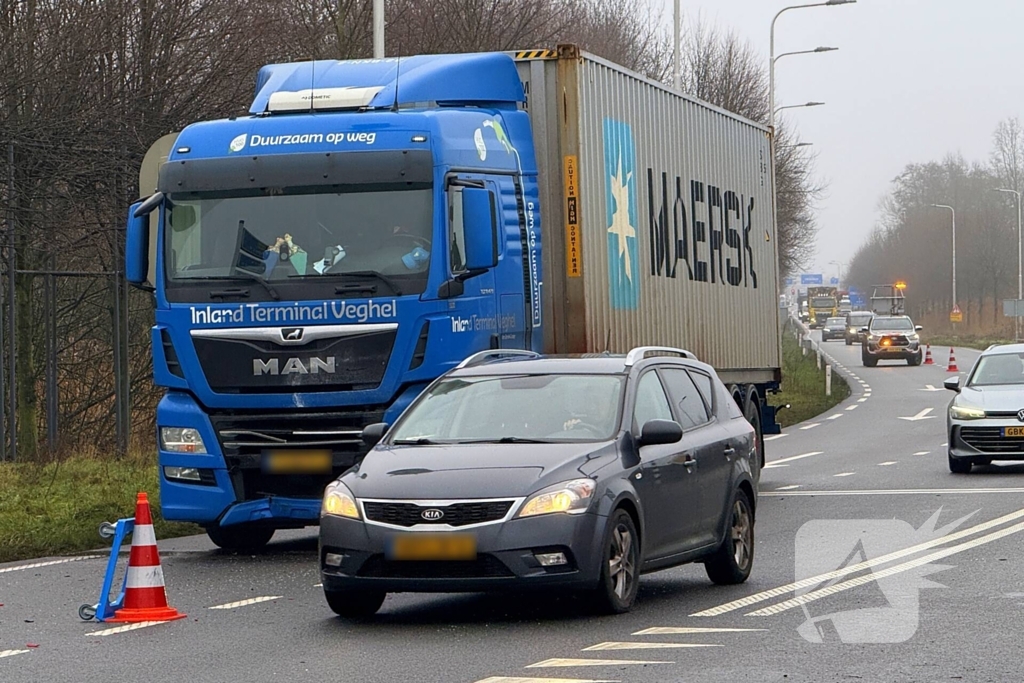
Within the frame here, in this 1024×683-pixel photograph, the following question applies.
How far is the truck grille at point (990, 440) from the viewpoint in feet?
66.3

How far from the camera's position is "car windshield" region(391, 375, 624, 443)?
10039mm

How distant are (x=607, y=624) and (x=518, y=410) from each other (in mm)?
1564

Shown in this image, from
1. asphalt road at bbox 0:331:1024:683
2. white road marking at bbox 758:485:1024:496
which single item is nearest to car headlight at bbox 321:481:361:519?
asphalt road at bbox 0:331:1024:683

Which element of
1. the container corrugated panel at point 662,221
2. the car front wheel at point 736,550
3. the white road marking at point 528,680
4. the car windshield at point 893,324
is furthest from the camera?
the car windshield at point 893,324

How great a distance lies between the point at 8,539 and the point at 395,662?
657cm

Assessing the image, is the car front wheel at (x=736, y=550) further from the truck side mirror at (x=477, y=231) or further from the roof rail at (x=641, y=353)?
the truck side mirror at (x=477, y=231)

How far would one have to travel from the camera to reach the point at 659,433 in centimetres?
984

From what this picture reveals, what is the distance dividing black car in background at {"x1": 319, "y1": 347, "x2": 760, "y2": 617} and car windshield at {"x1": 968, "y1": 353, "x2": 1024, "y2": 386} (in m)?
10.9

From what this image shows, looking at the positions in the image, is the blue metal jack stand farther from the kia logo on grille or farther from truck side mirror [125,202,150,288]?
truck side mirror [125,202,150,288]

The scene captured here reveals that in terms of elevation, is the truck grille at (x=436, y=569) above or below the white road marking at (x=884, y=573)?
above

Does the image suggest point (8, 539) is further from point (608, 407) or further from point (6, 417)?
point (6, 417)

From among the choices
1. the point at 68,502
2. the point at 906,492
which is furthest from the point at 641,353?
the point at 906,492

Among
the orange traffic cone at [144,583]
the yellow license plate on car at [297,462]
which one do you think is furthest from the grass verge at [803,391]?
the orange traffic cone at [144,583]

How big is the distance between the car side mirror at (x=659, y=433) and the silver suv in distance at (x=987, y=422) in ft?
37.0
